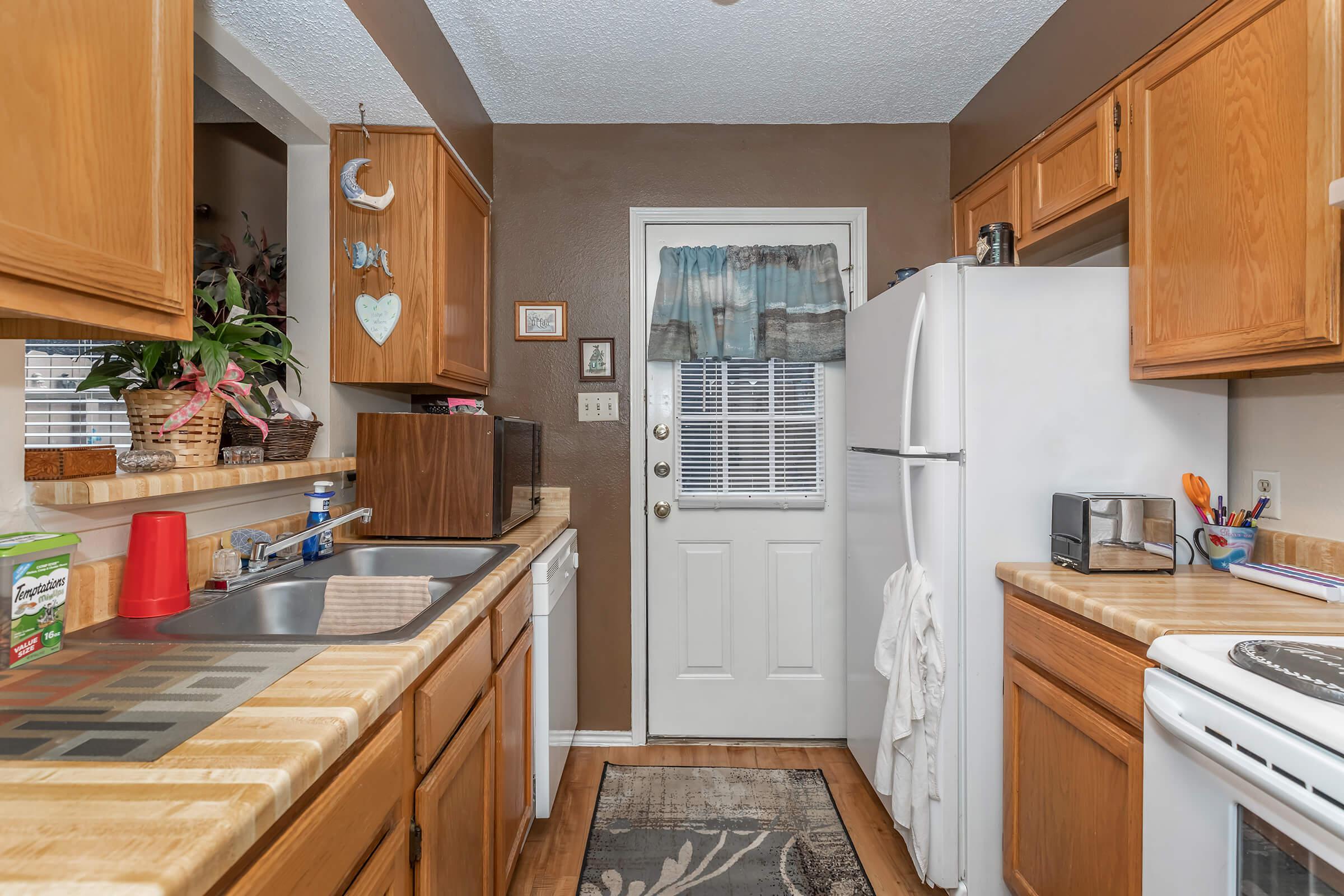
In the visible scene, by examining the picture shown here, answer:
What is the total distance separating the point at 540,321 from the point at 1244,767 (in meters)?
2.33

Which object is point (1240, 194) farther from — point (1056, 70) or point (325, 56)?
point (325, 56)

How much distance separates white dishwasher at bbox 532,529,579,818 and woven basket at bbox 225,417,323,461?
0.67 metres

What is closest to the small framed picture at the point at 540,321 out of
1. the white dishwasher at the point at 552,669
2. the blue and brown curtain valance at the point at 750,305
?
the blue and brown curtain valance at the point at 750,305

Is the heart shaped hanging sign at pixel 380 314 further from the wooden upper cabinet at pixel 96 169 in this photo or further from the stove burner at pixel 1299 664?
the stove burner at pixel 1299 664

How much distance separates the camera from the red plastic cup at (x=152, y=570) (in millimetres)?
1205

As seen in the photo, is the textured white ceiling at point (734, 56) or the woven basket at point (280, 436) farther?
the textured white ceiling at point (734, 56)

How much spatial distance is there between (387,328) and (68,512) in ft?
3.16

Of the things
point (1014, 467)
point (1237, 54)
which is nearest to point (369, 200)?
point (1014, 467)

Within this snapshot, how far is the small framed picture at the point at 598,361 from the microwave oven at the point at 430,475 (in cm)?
75

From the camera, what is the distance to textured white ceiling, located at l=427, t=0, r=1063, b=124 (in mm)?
1923

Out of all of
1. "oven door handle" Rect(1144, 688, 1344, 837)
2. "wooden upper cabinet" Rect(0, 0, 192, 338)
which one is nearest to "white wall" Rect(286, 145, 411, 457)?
"wooden upper cabinet" Rect(0, 0, 192, 338)

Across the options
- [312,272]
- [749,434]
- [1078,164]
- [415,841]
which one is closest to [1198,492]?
[1078,164]

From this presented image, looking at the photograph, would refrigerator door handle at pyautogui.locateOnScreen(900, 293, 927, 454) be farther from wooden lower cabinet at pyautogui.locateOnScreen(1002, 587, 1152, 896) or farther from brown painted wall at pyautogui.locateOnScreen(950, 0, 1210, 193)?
brown painted wall at pyautogui.locateOnScreen(950, 0, 1210, 193)

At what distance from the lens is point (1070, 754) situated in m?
1.43
